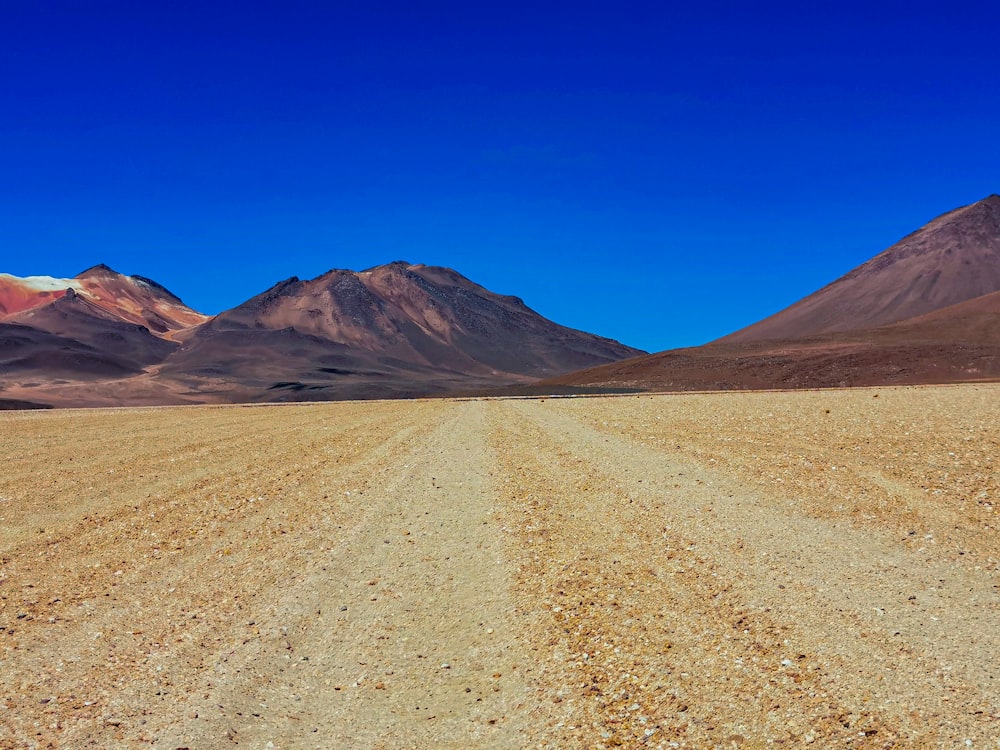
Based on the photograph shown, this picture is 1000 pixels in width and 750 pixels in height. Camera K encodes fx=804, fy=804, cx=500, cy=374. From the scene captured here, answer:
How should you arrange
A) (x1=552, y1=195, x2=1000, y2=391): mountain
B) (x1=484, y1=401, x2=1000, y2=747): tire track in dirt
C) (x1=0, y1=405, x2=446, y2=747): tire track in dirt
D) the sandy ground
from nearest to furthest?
(x1=484, y1=401, x2=1000, y2=747): tire track in dirt → the sandy ground → (x1=0, y1=405, x2=446, y2=747): tire track in dirt → (x1=552, y1=195, x2=1000, y2=391): mountain

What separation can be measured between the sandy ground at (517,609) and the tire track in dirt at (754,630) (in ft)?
0.10

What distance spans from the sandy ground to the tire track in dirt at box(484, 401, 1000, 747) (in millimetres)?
30

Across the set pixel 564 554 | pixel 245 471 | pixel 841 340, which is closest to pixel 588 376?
pixel 841 340

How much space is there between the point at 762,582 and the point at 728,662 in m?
2.20

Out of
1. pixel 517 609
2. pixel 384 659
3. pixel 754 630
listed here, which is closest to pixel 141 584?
pixel 384 659

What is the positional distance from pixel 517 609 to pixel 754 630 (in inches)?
90.0

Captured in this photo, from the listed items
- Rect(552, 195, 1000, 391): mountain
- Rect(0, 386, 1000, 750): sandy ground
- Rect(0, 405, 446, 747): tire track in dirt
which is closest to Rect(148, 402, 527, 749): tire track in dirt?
Rect(0, 386, 1000, 750): sandy ground

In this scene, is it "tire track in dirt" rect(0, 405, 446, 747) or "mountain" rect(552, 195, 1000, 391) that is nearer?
"tire track in dirt" rect(0, 405, 446, 747)

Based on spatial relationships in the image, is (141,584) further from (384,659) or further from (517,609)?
(517,609)

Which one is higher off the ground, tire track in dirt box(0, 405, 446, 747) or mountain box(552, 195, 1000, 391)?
mountain box(552, 195, 1000, 391)

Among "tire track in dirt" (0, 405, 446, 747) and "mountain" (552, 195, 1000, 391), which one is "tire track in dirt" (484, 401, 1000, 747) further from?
"mountain" (552, 195, 1000, 391)

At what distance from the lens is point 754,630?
687 centimetres

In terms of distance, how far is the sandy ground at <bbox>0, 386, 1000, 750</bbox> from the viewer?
5.64 m

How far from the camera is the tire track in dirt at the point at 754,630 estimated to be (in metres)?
5.37
